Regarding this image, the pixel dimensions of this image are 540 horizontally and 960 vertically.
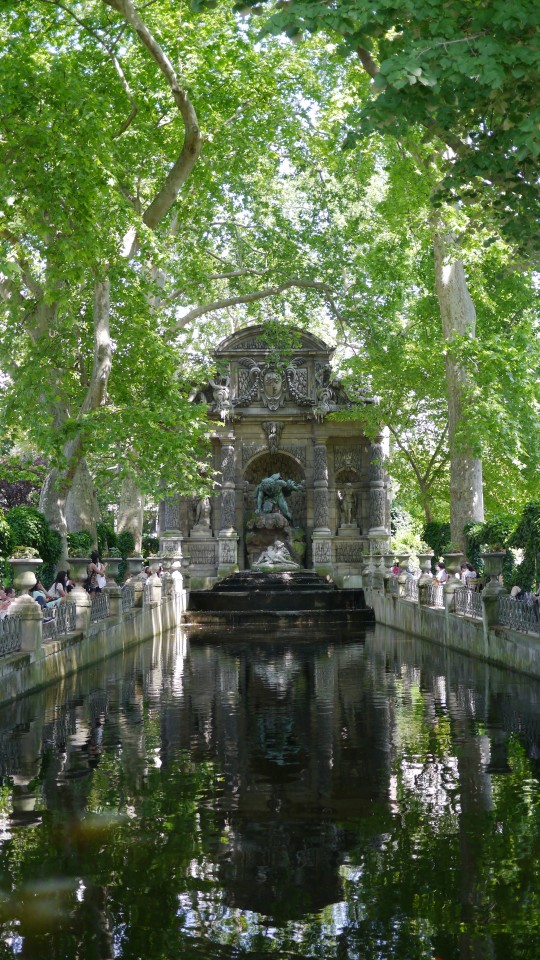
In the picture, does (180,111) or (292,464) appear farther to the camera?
(292,464)

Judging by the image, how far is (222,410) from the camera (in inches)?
1324

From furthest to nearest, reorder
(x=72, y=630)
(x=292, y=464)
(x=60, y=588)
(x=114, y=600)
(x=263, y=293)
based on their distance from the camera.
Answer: (x=292, y=464) → (x=263, y=293) → (x=114, y=600) → (x=60, y=588) → (x=72, y=630)

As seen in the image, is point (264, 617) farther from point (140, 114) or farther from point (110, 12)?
point (110, 12)

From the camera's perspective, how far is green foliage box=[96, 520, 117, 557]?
109 feet

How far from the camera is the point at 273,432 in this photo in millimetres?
34375

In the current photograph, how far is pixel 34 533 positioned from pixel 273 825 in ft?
46.3

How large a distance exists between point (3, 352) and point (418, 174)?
9.47 metres

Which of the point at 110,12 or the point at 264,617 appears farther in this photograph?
the point at 264,617

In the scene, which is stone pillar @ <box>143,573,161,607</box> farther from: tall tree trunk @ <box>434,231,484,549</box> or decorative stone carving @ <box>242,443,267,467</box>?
decorative stone carving @ <box>242,443,267,467</box>

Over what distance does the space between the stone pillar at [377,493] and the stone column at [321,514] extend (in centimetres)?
144

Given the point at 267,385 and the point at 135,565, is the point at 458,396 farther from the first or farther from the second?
the point at 267,385

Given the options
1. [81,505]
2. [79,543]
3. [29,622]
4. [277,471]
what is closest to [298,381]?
[277,471]

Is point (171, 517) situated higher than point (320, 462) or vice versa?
point (320, 462)

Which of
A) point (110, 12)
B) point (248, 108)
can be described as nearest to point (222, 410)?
point (248, 108)
